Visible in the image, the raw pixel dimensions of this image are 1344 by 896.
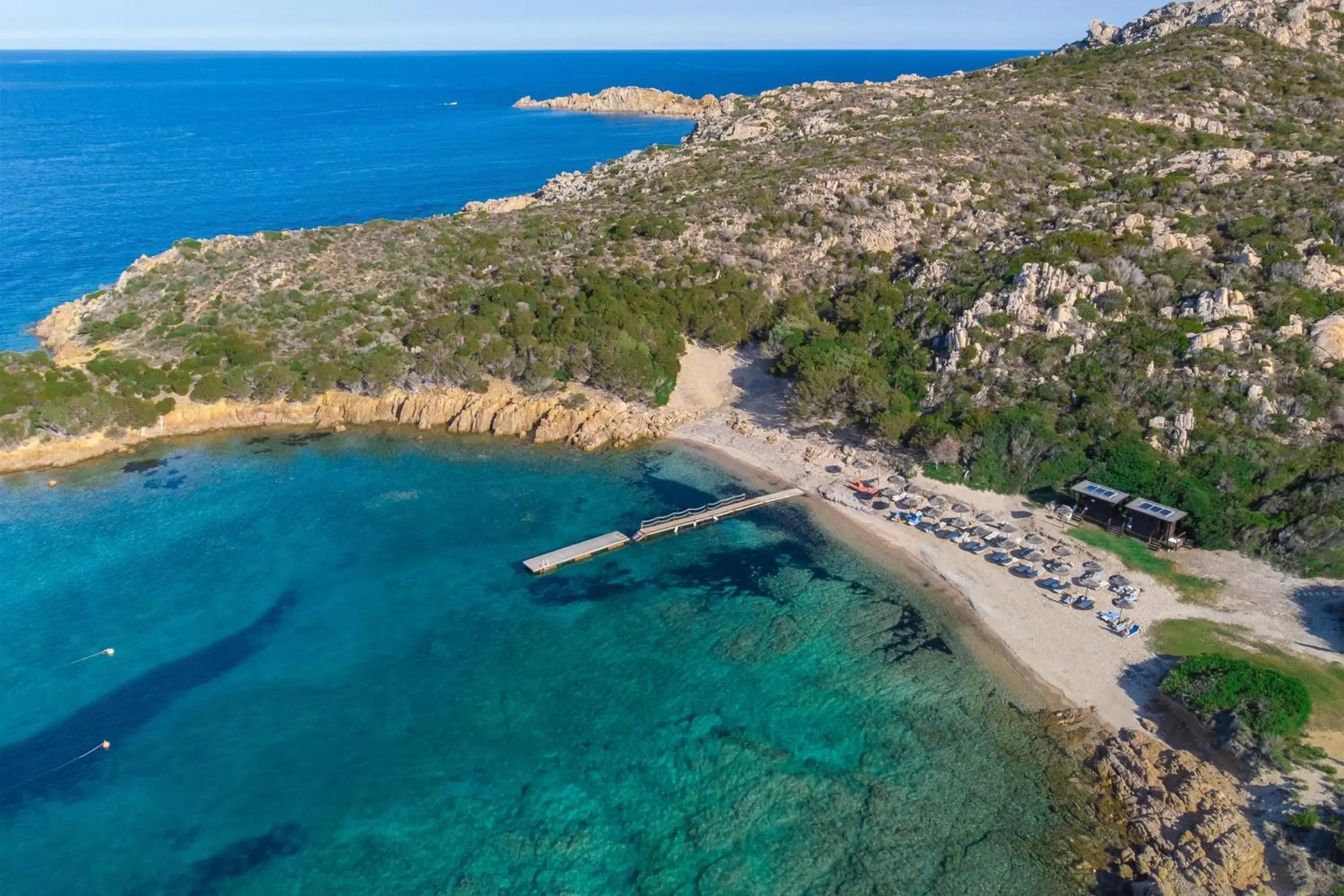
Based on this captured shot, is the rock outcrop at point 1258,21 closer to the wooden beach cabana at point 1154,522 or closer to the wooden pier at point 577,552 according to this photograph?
the wooden beach cabana at point 1154,522

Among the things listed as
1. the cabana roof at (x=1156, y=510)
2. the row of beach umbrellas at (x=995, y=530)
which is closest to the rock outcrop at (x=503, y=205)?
the row of beach umbrellas at (x=995, y=530)

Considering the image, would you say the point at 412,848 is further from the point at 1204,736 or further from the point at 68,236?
the point at 68,236

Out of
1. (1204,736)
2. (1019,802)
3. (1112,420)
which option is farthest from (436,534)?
(1112,420)

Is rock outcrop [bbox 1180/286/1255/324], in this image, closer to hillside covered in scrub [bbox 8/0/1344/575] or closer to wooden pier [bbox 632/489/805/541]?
hillside covered in scrub [bbox 8/0/1344/575]

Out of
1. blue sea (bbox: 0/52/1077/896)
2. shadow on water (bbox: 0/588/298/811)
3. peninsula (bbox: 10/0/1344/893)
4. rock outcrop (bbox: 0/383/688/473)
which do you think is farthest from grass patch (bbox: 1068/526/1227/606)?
shadow on water (bbox: 0/588/298/811)

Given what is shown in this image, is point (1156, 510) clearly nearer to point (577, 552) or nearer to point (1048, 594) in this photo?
point (1048, 594)

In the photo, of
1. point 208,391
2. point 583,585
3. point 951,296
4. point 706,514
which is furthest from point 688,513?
point 208,391
